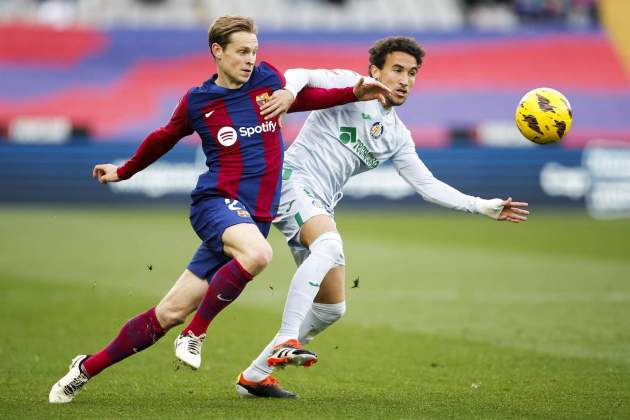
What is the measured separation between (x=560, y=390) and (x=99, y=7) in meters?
25.0

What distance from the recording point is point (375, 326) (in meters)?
11.0

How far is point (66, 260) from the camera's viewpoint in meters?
15.9

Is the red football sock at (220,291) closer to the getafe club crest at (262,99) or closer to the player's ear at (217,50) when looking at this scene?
the getafe club crest at (262,99)

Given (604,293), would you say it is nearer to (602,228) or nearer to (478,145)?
(602,228)

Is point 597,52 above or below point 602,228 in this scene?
above

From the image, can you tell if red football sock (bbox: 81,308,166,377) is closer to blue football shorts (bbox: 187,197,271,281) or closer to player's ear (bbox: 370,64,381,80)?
blue football shorts (bbox: 187,197,271,281)

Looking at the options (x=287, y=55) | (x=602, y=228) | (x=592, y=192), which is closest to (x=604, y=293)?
(x=602, y=228)

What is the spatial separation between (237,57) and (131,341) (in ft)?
6.42

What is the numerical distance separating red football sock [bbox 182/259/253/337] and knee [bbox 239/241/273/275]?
0.12ft

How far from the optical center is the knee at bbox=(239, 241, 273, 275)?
251 inches

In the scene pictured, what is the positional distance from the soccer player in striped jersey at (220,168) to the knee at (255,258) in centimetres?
18

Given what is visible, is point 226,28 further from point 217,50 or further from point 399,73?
point 399,73

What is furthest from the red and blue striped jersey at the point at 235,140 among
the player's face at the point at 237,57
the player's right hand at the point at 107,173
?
the player's right hand at the point at 107,173

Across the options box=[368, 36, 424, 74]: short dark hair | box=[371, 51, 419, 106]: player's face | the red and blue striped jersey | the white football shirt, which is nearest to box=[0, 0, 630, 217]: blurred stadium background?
the white football shirt
